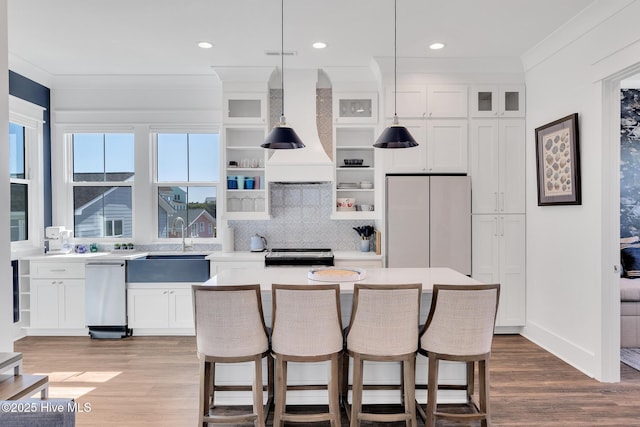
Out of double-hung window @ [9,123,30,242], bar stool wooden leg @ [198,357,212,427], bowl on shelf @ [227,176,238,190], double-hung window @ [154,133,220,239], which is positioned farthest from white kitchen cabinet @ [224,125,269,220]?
bar stool wooden leg @ [198,357,212,427]

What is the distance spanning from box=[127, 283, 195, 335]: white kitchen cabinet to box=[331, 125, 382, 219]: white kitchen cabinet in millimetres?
2063

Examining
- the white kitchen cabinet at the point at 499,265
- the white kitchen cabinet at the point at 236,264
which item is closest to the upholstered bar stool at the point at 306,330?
the white kitchen cabinet at the point at 236,264

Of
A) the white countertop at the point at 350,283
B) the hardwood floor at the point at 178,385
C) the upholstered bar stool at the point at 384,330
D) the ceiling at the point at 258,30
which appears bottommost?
the hardwood floor at the point at 178,385

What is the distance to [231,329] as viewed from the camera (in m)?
2.32

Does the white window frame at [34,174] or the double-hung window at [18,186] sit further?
the white window frame at [34,174]

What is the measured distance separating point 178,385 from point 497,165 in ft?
12.8

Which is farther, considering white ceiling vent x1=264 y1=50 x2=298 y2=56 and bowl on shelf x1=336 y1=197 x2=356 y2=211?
bowl on shelf x1=336 y1=197 x2=356 y2=211

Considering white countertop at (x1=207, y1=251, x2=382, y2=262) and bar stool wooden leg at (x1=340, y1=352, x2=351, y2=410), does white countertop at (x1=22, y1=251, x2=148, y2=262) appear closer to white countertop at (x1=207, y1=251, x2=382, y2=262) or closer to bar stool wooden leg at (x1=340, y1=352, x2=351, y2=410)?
white countertop at (x1=207, y1=251, x2=382, y2=262)

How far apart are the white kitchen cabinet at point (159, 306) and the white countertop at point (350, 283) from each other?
5.41 feet

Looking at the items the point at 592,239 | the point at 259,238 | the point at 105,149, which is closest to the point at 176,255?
the point at 259,238

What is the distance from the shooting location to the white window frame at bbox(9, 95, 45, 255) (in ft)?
15.6

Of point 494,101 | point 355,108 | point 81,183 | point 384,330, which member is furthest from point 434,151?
point 81,183

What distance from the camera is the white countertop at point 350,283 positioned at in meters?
2.73

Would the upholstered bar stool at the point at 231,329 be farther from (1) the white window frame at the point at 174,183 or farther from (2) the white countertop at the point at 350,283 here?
(1) the white window frame at the point at 174,183
